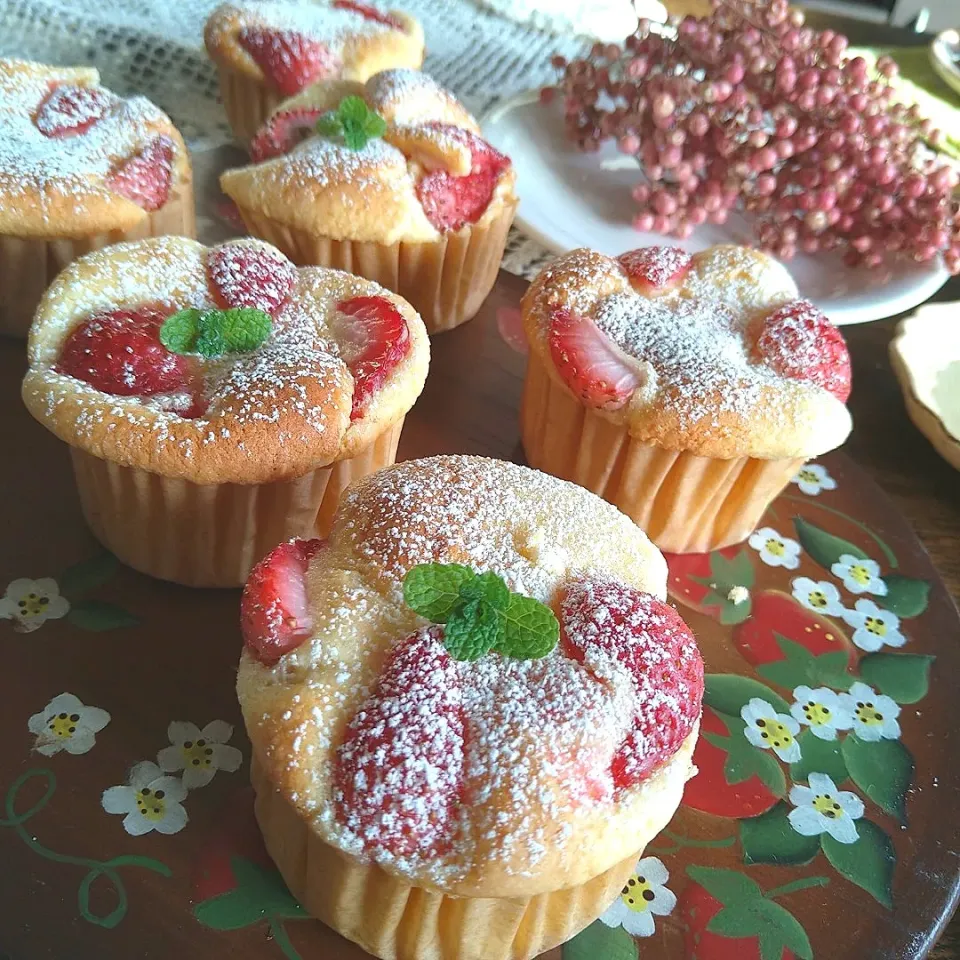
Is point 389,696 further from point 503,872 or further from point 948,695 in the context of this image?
point 948,695

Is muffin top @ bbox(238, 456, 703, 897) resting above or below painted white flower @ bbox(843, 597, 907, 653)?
above

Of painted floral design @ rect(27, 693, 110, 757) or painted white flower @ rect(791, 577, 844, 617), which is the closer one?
painted floral design @ rect(27, 693, 110, 757)

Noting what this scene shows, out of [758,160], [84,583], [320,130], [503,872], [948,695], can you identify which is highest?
[758,160]

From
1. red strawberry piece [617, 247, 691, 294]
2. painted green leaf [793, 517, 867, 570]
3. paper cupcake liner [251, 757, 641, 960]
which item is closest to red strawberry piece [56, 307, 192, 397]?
paper cupcake liner [251, 757, 641, 960]

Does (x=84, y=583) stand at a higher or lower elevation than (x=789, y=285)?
lower

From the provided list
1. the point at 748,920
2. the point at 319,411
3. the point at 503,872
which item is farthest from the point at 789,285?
the point at 503,872

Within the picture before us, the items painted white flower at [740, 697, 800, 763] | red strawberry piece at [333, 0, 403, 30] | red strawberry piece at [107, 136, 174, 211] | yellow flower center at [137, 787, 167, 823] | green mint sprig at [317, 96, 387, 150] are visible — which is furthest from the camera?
red strawberry piece at [333, 0, 403, 30]

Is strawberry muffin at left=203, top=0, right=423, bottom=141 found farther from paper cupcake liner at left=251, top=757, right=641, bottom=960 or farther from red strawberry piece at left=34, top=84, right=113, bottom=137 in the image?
paper cupcake liner at left=251, top=757, right=641, bottom=960
